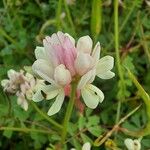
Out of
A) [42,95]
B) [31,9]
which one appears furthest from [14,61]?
[42,95]

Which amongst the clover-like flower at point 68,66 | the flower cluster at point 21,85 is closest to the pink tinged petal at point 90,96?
the clover-like flower at point 68,66

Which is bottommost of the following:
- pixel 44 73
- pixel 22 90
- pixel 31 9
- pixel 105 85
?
pixel 105 85

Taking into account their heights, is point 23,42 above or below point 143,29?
above

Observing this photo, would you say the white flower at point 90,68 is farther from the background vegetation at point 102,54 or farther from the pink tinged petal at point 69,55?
the background vegetation at point 102,54

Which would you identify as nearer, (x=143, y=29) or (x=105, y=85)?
(x=105, y=85)

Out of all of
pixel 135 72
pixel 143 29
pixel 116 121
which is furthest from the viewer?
pixel 143 29

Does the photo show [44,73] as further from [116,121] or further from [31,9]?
[31,9]

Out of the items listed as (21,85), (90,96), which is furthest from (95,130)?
(90,96)

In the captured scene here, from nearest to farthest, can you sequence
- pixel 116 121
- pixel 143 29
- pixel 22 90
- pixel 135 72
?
pixel 22 90 → pixel 116 121 → pixel 135 72 → pixel 143 29
